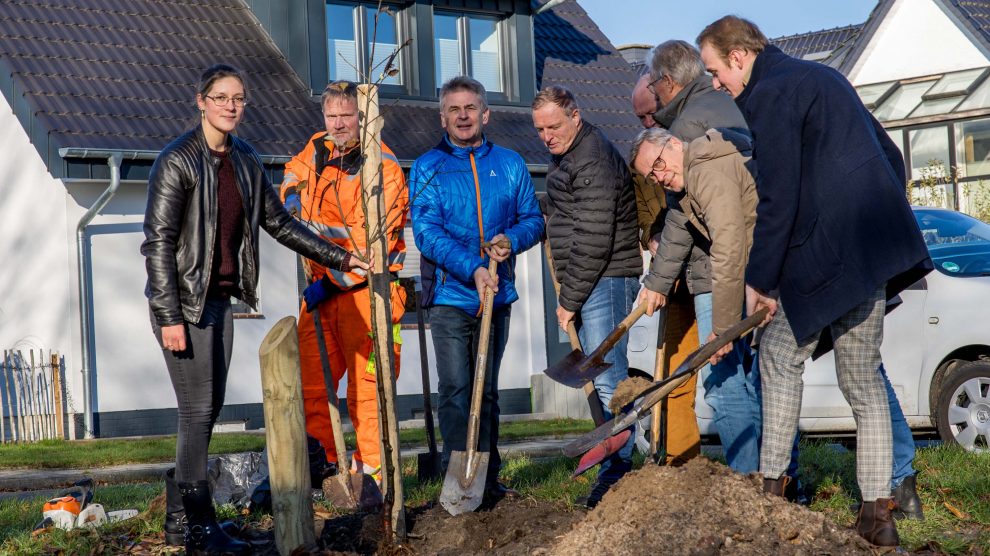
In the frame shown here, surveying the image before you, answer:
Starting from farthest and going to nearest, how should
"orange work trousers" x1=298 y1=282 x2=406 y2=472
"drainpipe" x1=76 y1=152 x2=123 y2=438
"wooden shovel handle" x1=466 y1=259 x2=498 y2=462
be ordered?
"drainpipe" x1=76 y1=152 x2=123 y2=438
"orange work trousers" x1=298 y1=282 x2=406 y2=472
"wooden shovel handle" x1=466 y1=259 x2=498 y2=462

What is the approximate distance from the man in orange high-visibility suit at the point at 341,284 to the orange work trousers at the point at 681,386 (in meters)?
1.48

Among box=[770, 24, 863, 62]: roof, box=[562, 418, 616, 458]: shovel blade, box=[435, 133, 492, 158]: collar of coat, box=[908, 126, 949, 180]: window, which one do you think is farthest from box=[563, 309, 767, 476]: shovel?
box=[770, 24, 863, 62]: roof

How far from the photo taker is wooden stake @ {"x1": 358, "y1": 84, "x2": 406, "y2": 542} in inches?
198

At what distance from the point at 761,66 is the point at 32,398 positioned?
10.9 m

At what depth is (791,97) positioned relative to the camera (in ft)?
15.9

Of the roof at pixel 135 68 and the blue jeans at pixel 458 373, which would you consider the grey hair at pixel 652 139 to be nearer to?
the blue jeans at pixel 458 373

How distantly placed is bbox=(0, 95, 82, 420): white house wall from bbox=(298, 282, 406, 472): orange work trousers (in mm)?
7836

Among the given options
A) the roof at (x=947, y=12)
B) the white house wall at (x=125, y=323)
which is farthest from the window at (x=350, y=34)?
the roof at (x=947, y=12)

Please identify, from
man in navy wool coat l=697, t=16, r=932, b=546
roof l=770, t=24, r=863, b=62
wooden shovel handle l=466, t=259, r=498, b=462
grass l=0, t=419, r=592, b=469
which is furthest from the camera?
roof l=770, t=24, r=863, b=62

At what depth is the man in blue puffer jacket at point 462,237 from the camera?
6.48 metres

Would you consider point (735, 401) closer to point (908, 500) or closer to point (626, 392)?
point (626, 392)

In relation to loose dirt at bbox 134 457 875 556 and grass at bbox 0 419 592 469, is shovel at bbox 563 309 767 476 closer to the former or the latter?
loose dirt at bbox 134 457 875 556

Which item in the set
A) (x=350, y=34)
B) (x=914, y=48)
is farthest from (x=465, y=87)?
(x=914, y=48)

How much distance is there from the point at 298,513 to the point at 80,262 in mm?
9704
